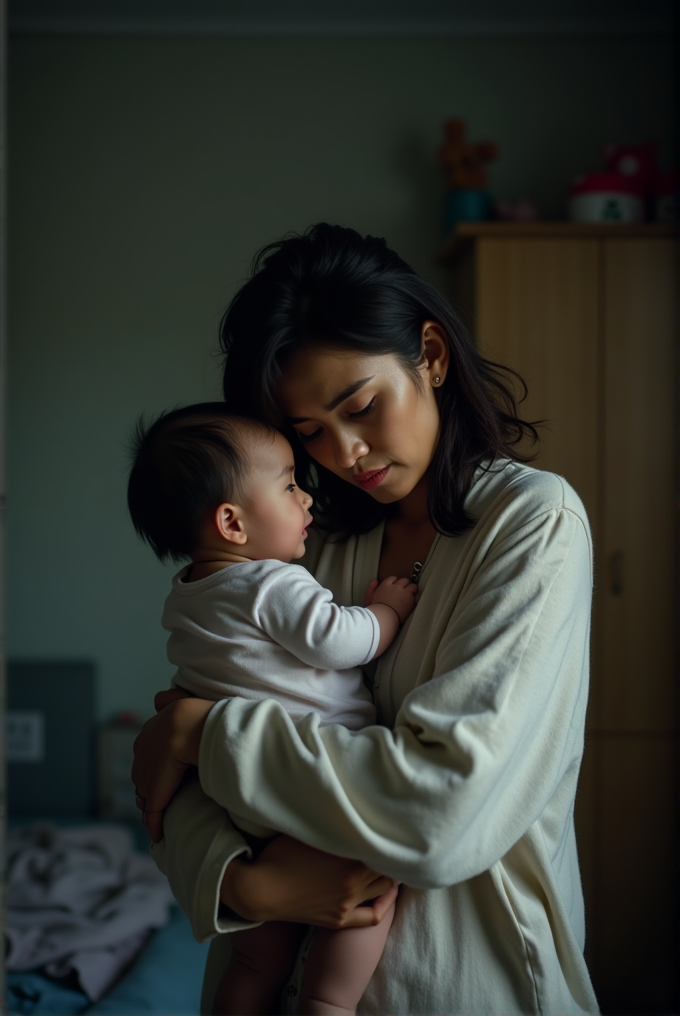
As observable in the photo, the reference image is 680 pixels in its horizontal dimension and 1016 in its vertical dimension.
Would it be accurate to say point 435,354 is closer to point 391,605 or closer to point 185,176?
point 391,605

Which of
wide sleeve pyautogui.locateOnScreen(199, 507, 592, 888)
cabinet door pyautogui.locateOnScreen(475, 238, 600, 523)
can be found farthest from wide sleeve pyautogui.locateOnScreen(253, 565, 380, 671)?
cabinet door pyautogui.locateOnScreen(475, 238, 600, 523)

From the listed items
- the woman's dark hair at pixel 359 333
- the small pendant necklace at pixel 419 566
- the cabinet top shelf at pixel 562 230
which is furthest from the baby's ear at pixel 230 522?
the cabinet top shelf at pixel 562 230

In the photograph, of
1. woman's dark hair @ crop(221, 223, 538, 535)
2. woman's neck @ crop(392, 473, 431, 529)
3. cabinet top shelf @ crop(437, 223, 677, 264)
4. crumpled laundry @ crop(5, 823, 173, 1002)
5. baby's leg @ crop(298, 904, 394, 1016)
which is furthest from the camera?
cabinet top shelf @ crop(437, 223, 677, 264)

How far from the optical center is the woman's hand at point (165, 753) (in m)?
1.01

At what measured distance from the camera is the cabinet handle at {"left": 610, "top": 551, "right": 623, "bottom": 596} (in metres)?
2.87

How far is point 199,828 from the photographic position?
1.01 meters

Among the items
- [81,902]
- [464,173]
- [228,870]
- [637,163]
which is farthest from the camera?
[464,173]

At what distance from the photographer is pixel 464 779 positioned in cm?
85

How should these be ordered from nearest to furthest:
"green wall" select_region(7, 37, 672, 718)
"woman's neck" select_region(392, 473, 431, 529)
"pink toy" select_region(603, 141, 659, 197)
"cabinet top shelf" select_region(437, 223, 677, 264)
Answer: "woman's neck" select_region(392, 473, 431, 529) → "cabinet top shelf" select_region(437, 223, 677, 264) → "pink toy" select_region(603, 141, 659, 197) → "green wall" select_region(7, 37, 672, 718)

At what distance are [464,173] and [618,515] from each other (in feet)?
4.30

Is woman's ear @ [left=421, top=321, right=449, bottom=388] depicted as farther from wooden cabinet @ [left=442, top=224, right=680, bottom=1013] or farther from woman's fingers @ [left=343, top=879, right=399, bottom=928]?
wooden cabinet @ [left=442, top=224, right=680, bottom=1013]

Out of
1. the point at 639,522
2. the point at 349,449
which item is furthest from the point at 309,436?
the point at 639,522

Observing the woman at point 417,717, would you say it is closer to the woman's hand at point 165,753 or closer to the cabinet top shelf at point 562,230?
the woman's hand at point 165,753

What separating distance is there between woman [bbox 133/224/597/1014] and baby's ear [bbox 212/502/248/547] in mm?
132
